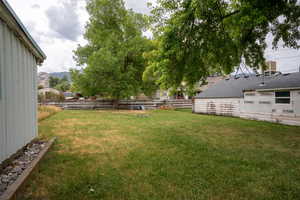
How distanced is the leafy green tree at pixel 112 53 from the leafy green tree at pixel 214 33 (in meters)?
8.61

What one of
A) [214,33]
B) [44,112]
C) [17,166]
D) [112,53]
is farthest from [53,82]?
[214,33]

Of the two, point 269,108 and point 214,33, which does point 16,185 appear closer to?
point 214,33

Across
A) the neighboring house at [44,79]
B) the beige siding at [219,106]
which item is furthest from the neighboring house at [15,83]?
the neighboring house at [44,79]

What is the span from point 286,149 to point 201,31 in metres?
4.24

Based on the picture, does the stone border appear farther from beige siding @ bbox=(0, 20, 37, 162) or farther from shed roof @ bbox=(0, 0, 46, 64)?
shed roof @ bbox=(0, 0, 46, 64)

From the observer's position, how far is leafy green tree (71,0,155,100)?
13.3 metres

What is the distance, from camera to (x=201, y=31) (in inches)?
193

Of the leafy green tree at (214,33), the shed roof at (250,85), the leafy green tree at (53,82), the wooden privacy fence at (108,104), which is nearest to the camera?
the leafy green tree at (214,33)

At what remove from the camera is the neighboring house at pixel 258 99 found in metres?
8.12

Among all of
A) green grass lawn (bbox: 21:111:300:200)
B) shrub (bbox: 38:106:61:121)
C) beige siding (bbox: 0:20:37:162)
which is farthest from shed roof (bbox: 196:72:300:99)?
shrub (bbox: 38:106:61:121)

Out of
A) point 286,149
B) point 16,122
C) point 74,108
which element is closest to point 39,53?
point 16,122

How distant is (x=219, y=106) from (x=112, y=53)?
435 inches

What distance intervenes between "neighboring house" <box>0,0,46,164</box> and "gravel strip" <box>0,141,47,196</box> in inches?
7.3

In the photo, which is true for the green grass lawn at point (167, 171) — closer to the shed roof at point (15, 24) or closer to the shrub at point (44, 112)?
the shed roof at point (15, 24)
